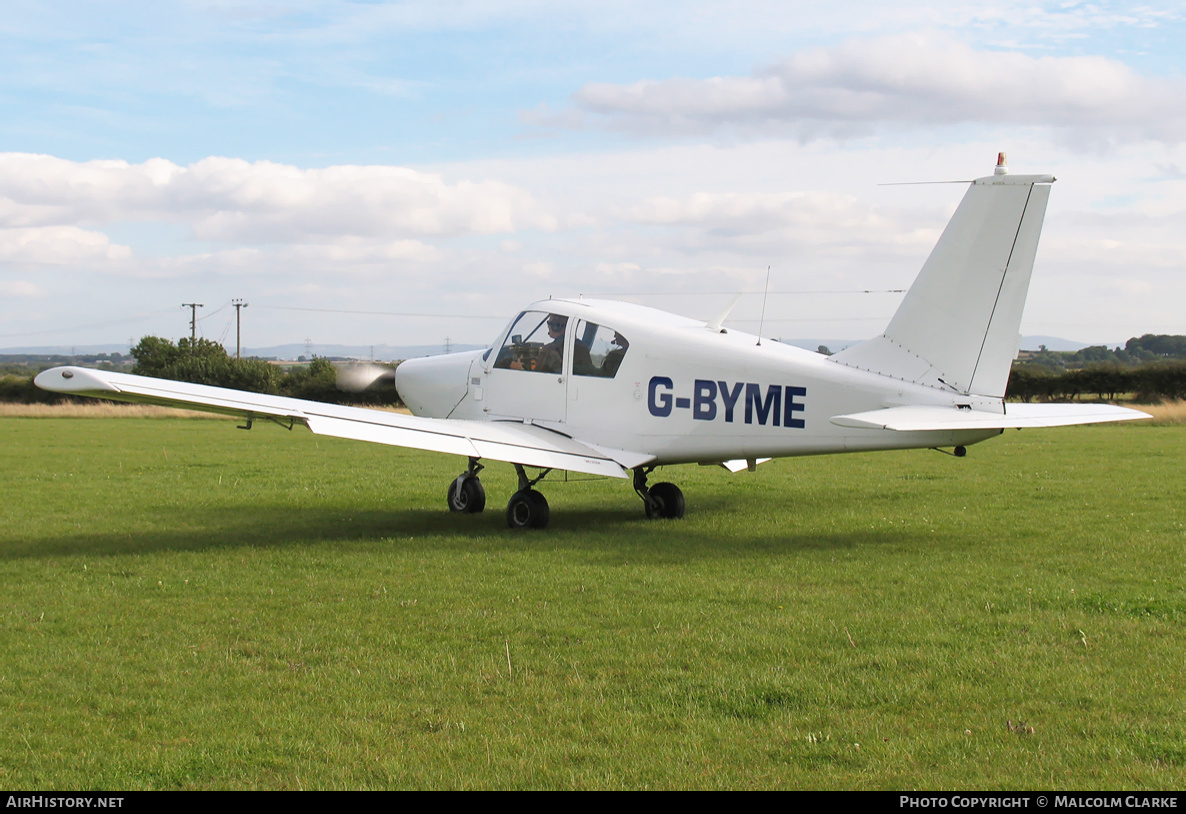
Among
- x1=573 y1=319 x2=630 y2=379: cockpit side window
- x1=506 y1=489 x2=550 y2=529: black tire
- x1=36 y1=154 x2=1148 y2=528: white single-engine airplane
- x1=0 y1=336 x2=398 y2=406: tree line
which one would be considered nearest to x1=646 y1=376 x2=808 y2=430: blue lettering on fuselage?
x1=36 y1=154 x2=1148 y2=528: white single-engine airplane

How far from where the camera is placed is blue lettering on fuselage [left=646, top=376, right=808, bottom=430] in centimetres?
979

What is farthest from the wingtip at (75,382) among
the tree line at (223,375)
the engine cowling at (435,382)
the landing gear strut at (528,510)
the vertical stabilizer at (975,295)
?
the tree line at (223,375)

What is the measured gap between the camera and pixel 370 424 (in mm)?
9922

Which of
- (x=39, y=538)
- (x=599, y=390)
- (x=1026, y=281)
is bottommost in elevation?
(x=39, y=538)

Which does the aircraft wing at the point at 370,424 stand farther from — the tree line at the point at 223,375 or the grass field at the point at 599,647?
the tree line at the point at 223,375

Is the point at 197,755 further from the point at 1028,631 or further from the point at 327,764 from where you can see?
the point at 1028,631

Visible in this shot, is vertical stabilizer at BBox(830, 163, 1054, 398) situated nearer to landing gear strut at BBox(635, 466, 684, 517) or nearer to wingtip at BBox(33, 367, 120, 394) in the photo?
landing gear strut at BBox(635, 466, 684, 517)

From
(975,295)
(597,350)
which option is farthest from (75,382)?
(975,295)

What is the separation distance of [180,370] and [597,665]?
4843 centimetres

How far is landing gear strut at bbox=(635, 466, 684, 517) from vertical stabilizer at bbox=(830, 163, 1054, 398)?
3003mm

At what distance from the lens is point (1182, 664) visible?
5363 millimetres

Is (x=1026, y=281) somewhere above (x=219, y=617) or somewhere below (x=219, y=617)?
above

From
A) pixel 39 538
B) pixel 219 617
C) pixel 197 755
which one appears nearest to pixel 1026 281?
pixel 219 617

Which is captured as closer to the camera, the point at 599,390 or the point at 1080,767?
the point at 1080,767
